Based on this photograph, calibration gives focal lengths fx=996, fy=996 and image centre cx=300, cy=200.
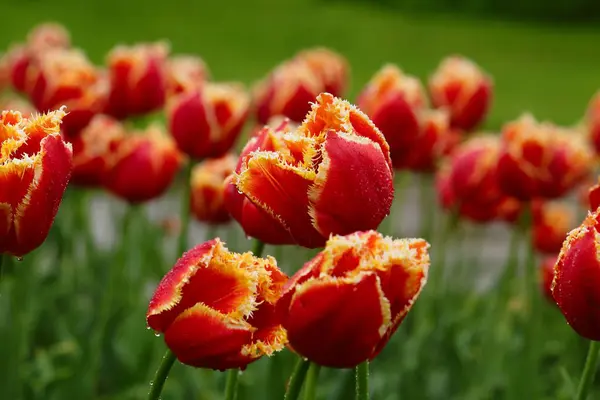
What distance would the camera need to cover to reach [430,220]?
2.28 metres

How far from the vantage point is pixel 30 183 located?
64 centimetres

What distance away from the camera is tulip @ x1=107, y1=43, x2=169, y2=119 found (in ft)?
5.86

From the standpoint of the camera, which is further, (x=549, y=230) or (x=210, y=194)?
(x=549, y=230)

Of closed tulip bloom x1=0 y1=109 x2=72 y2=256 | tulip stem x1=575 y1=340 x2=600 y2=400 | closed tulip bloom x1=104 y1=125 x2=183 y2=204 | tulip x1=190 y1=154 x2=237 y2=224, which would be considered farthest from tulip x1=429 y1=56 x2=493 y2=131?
closed tulip bloom x1=0 y1=109 x2=72 y2=256

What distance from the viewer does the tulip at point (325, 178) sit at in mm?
624

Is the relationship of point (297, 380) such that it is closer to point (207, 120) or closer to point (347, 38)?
point (207, 120)

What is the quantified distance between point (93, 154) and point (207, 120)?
0.35 m

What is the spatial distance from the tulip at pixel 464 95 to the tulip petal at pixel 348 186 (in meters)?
1.54

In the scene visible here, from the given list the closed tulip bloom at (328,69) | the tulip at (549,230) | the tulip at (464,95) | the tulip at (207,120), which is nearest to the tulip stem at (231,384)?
the tulip at (207,120)

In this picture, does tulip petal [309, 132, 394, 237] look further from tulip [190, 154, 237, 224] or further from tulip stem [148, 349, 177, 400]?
tulip [190, 154, 237, 224]

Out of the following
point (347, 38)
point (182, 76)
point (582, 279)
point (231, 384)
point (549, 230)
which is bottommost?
point (549, 230)

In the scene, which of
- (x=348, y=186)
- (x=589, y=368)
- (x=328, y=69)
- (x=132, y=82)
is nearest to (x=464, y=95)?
(x=328, y=69)

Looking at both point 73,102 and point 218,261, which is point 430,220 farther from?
point 218,261

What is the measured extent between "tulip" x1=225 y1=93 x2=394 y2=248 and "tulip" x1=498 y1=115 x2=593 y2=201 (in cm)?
91
